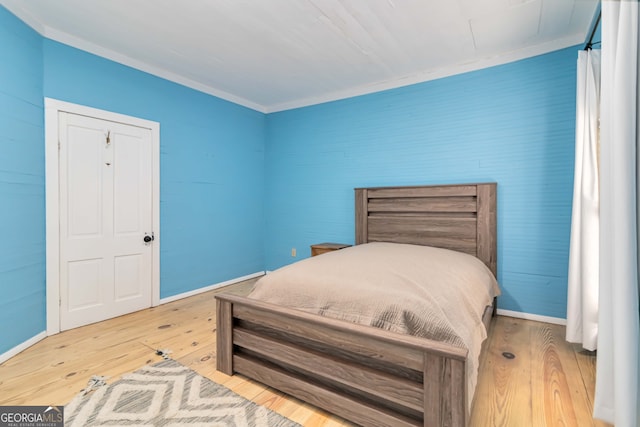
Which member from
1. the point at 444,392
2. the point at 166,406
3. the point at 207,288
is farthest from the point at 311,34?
the point at 207,288

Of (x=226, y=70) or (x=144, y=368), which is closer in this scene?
(x=144, y=368)

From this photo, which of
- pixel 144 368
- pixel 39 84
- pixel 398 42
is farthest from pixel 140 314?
pixel 398 42

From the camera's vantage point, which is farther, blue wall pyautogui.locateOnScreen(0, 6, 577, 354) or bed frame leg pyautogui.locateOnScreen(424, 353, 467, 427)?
blue wall pyautogui.locateOnScreen(0, 6, 577, 354)

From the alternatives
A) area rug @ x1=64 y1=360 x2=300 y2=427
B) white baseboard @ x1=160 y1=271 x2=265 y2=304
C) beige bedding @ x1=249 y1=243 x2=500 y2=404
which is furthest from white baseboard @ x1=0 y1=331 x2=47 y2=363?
beige bedding @ x1=249 y1=243 x2=500 y2=404

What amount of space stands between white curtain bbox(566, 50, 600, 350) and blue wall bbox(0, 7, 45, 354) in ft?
13.3

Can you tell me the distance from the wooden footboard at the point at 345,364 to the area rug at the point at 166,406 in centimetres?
18

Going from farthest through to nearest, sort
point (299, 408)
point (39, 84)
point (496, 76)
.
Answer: point (496, 76) < point (39, 84) < point (299, 408)

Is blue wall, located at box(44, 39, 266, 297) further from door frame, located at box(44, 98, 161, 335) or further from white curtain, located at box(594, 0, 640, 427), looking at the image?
white curtain, located at box(594, 0, 640, 427)

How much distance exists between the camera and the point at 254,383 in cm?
185

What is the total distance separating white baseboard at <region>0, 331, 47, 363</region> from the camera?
209cm

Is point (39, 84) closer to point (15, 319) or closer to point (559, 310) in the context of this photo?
point (15, 319)

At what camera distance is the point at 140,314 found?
9.91ft

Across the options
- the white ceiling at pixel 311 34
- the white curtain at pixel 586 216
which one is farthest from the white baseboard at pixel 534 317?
the white ceiling at pixel 311 34

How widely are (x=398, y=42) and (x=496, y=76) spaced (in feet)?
3.52
